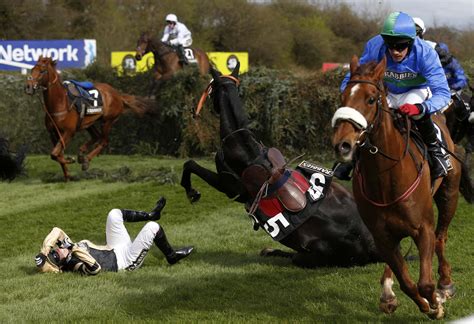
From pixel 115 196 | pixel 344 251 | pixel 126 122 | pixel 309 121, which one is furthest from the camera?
pixel 126 122

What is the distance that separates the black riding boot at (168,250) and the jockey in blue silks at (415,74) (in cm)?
251

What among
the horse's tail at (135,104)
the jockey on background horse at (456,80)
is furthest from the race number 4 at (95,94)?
the jockey on background horse at (456,80)

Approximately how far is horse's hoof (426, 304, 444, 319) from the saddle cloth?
9.50m

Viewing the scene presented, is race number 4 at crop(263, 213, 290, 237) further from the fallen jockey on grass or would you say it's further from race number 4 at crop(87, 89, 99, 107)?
race number 4 at crop(87, 89, 99, 107)

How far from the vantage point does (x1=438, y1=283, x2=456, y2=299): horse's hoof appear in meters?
5.26

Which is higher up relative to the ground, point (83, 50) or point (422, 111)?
point (422, 111)

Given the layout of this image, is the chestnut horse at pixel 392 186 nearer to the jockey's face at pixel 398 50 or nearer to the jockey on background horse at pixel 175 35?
the jockey's face at pixel 398 50

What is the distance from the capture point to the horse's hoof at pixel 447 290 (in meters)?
5.26

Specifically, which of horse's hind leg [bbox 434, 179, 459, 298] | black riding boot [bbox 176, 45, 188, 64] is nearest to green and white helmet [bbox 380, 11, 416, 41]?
horse's hind leg [bbox 434, 179, 459, 298]

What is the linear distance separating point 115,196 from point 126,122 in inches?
245

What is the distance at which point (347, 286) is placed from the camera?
5723 millimetres

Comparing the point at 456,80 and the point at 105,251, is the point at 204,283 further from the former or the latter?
the point at 456,80

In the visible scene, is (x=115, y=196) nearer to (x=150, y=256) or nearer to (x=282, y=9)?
(x=150, y=256)

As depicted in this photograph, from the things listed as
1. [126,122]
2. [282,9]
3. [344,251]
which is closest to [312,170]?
[344,251]
